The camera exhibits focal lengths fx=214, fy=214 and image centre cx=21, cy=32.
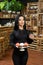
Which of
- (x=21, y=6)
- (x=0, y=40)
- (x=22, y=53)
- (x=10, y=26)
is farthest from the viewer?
(x=21, y=6)

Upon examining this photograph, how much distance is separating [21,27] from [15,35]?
16 cm

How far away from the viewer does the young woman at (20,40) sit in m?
3.18

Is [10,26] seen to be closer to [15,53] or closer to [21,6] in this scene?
[21,6]

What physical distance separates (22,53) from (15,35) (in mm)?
289

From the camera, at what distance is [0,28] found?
8016mm

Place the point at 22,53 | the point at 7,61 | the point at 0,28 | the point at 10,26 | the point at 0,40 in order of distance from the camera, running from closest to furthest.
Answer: the point at 22,53
the point at 7,61
the point at 0,40
the point at 0,28
the point at 10,26

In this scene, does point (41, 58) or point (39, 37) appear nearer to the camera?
point (41, 58)

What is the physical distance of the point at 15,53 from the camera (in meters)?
3.21

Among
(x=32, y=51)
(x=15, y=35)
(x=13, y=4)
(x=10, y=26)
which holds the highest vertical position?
(x=15, y=35)

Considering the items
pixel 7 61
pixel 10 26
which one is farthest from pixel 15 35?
pixel 10 26

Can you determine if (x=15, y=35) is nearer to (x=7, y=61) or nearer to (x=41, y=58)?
(x=7, y=61)

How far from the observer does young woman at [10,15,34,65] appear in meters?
3.18

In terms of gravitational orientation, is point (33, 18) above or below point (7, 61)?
above

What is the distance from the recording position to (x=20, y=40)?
3211mm
